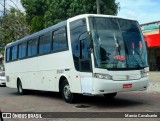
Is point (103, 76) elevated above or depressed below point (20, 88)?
above

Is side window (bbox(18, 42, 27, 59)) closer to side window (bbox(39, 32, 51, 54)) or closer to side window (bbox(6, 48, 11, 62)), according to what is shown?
side window (bbox(6, 48, 11, 62))

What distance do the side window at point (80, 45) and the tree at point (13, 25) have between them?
27.3 m

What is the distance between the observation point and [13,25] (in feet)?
135

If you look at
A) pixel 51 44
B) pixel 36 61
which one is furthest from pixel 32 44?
pixel 51 44

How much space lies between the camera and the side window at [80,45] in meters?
12.5

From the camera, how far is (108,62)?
12125 millimetres

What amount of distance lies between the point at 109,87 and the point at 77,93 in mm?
1823

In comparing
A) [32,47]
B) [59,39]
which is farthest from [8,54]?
[59,39]

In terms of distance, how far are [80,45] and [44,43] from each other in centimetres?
395

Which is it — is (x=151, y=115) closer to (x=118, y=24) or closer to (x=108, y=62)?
(x=108, y=62)

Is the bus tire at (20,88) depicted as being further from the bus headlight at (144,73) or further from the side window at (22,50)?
the bus headlight at (144,73)

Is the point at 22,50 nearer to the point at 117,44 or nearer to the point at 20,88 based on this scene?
the point at 20,88

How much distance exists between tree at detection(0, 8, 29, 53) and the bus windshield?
28.0 metres

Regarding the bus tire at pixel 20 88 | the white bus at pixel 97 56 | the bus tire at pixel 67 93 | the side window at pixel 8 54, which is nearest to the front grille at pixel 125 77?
the white bus at pixel 97 56
